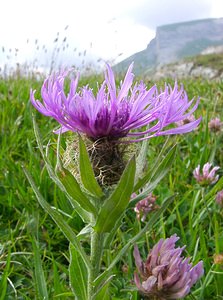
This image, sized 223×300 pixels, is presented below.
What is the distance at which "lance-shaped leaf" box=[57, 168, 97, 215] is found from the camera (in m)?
1.04

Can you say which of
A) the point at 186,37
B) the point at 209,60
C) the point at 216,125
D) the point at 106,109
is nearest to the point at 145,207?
the point at 106,109

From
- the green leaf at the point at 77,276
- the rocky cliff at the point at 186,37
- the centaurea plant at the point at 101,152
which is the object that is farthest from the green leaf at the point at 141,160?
the rocky cliff at the point at 186,37

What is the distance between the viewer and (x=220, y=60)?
137 ft

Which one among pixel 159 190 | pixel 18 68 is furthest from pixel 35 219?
pixel 18 68

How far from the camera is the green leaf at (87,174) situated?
101 centimetres

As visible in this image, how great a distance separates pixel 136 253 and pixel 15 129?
7.44 ft

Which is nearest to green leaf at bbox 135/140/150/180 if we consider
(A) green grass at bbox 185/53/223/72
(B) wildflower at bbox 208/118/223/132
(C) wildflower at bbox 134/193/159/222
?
(C) wildflower at bbox 134/193/159/222

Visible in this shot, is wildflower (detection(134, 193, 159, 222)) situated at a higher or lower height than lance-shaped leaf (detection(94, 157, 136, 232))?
lower

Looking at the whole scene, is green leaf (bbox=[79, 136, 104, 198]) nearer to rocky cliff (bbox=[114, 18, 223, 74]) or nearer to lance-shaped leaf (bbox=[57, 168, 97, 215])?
lance-shaped leaf (bbox=[57, 168, 97, 215])

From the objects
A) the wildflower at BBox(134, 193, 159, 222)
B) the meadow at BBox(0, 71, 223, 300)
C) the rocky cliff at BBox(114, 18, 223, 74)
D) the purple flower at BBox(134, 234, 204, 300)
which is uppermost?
the purple flower at BBox(134, 234, 204, 300)

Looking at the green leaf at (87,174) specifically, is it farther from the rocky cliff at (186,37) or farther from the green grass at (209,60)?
the green grass at (209,60)

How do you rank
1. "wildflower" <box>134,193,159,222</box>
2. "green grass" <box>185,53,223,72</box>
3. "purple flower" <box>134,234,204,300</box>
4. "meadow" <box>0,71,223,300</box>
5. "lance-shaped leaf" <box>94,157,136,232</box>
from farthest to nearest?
"green grass" <box>185,53,223,72</box>
"wildflower" <box>134,193,159,222</box>
"meadow" <box>0,71,223,300</box>
"purple flower" <box>134,234,204,300</box>
"lance-shaped leaf" <box>94,157,136,232</box>

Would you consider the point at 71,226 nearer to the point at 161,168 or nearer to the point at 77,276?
the point at 77,276

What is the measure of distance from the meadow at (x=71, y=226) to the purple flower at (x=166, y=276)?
0.06 m
